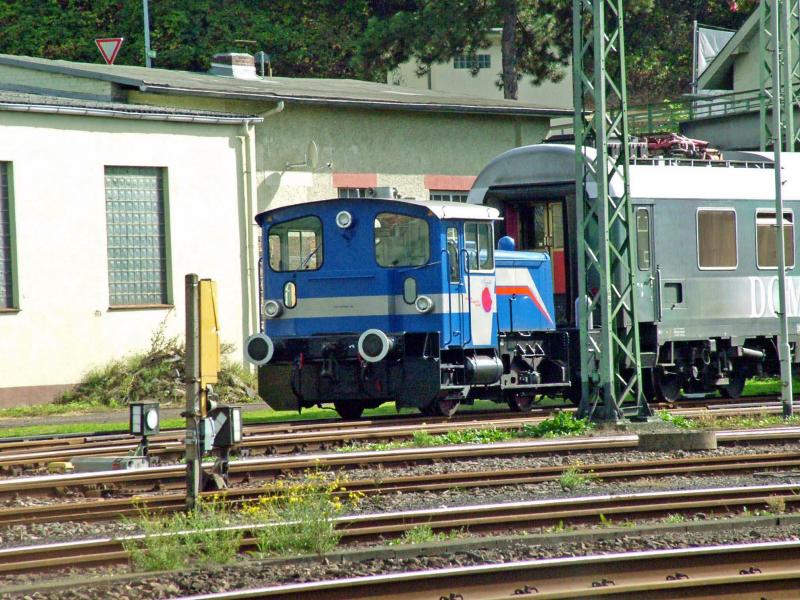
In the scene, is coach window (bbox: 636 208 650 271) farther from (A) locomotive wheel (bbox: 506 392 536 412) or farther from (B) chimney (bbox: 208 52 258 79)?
(B) chimney (bbox: 208 52 258 79)

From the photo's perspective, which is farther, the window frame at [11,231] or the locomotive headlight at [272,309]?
the window frame at [11,231]

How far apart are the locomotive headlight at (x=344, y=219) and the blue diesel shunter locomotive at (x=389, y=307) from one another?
13 mm

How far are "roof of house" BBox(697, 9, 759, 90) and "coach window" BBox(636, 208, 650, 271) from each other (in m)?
24.5

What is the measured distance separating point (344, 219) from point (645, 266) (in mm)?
4487

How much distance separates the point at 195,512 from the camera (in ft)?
34.2

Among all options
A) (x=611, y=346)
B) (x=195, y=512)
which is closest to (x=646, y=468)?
(x=611, y=346)

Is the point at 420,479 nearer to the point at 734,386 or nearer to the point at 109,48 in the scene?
the point at 734,386

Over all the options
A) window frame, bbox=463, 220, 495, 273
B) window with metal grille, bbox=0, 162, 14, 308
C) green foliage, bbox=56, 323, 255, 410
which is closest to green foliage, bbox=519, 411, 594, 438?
window frame, bbox=463, 220, 495, 273

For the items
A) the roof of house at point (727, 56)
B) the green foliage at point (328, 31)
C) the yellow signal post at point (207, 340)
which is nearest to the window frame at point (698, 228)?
the yellow signal post at point (207, 340)

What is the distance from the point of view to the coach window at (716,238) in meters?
20.8

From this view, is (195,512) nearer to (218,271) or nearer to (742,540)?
(742,540)

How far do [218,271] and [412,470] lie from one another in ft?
40.5

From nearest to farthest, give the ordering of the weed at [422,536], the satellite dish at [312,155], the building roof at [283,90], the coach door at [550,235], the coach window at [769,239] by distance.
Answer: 1. the weed at [422,536]
2. the coach door at [550,235]
3. the coach window at [769,239]
4. the building roof at [283,90]
5. the satellite dish at [312,155]

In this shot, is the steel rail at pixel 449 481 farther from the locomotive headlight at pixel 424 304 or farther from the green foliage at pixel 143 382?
the green foliage at pixel 143 382
